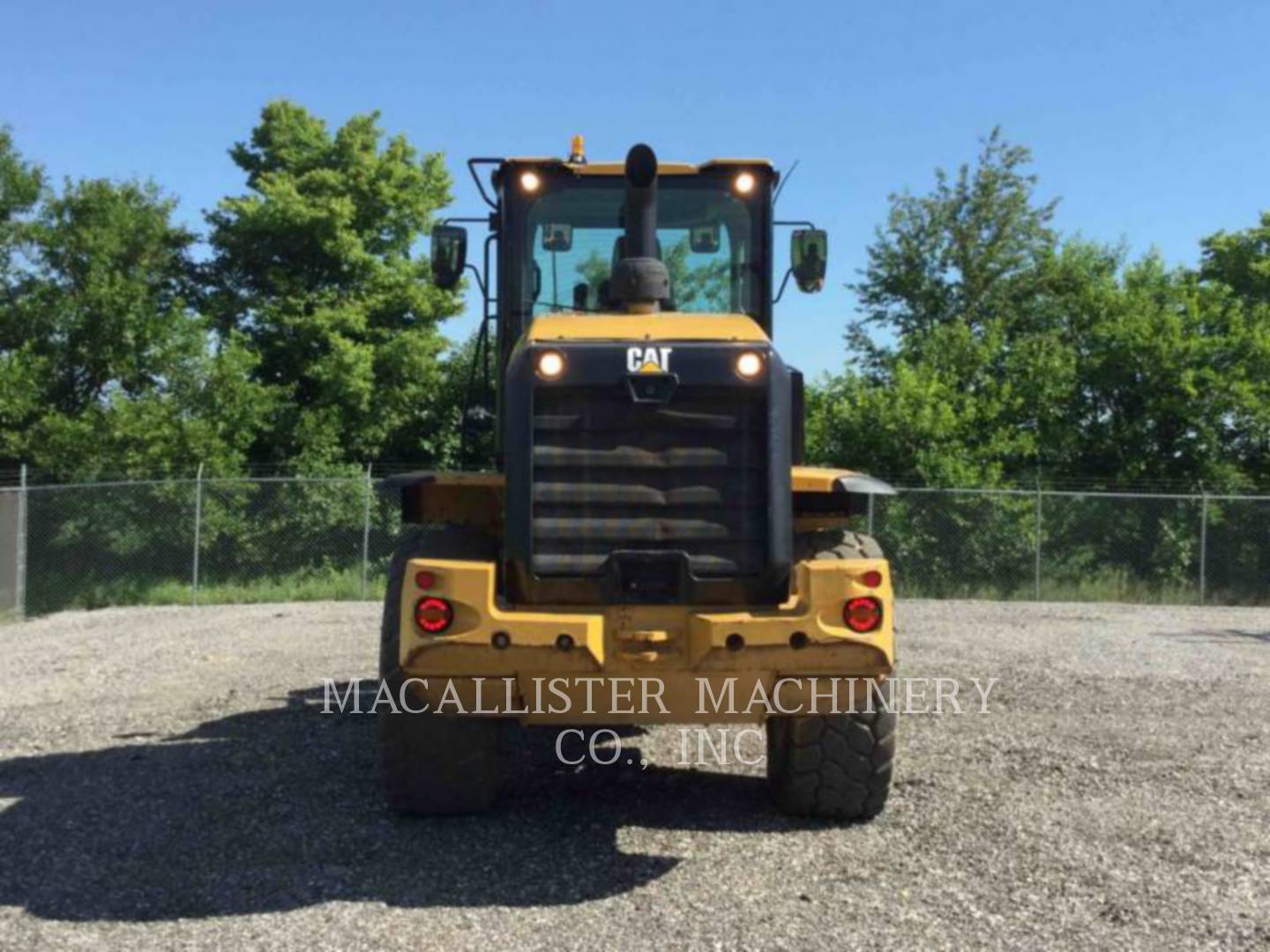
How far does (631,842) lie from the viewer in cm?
531

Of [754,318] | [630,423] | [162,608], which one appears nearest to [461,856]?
[630,423]

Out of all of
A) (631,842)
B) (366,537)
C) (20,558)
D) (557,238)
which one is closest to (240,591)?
(366,537)

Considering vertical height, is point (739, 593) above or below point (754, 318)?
below

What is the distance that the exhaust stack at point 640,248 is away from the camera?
5504mm

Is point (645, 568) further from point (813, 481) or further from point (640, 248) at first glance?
point (640, 248)

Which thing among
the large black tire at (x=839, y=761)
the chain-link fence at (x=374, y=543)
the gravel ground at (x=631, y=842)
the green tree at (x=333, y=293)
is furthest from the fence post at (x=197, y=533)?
the large black tire at (x=839, y=761)

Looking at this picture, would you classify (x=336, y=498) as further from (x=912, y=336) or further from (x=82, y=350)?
(x=912, y=336)

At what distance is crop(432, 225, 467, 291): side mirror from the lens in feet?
20.7

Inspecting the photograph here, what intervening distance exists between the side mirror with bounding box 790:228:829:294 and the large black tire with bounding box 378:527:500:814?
2.36 m

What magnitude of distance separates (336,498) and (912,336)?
12.3 metres

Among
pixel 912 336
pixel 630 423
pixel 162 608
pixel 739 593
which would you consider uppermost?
pixel 912 336

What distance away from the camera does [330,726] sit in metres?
7.79

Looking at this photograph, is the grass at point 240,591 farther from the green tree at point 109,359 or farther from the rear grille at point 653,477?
the rear grille at point 653,477

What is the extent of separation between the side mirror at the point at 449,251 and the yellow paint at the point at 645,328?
1.13 meters
